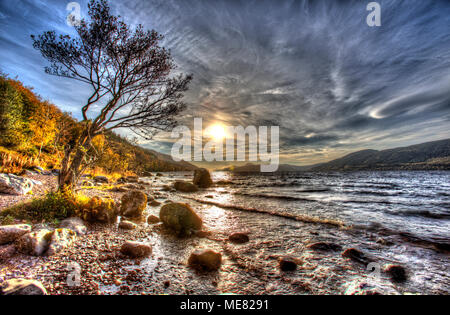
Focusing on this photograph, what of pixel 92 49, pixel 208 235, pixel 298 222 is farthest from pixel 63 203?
pixel 298 222

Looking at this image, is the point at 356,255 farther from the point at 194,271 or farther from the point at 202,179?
the point at 202,179

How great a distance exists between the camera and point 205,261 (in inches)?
148

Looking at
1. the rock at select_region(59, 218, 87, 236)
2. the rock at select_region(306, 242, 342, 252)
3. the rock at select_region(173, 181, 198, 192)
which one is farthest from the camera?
the rock at select_region(173, 181, 198, 192)

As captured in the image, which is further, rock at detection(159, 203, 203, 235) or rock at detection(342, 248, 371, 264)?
rock at detection(159, 203, 203, 235)

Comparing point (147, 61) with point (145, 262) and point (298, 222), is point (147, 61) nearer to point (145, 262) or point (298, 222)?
point (145, 262)

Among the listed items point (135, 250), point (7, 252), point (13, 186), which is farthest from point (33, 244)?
point (13, 186)

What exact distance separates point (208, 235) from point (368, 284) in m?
4.61

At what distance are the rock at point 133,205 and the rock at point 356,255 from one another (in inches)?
331

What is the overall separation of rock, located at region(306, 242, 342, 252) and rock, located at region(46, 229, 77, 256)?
686 cm

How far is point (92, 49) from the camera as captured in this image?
24.0 feet

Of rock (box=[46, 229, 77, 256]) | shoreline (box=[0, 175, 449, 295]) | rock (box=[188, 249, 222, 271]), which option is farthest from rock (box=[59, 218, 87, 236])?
rock (box=[188, 249, 222, 271])

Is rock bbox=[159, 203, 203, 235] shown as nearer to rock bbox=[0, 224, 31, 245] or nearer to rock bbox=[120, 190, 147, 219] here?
rock bbox=[120, 190, 147, 219]

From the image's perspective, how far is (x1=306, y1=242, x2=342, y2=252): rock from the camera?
5040 mm
